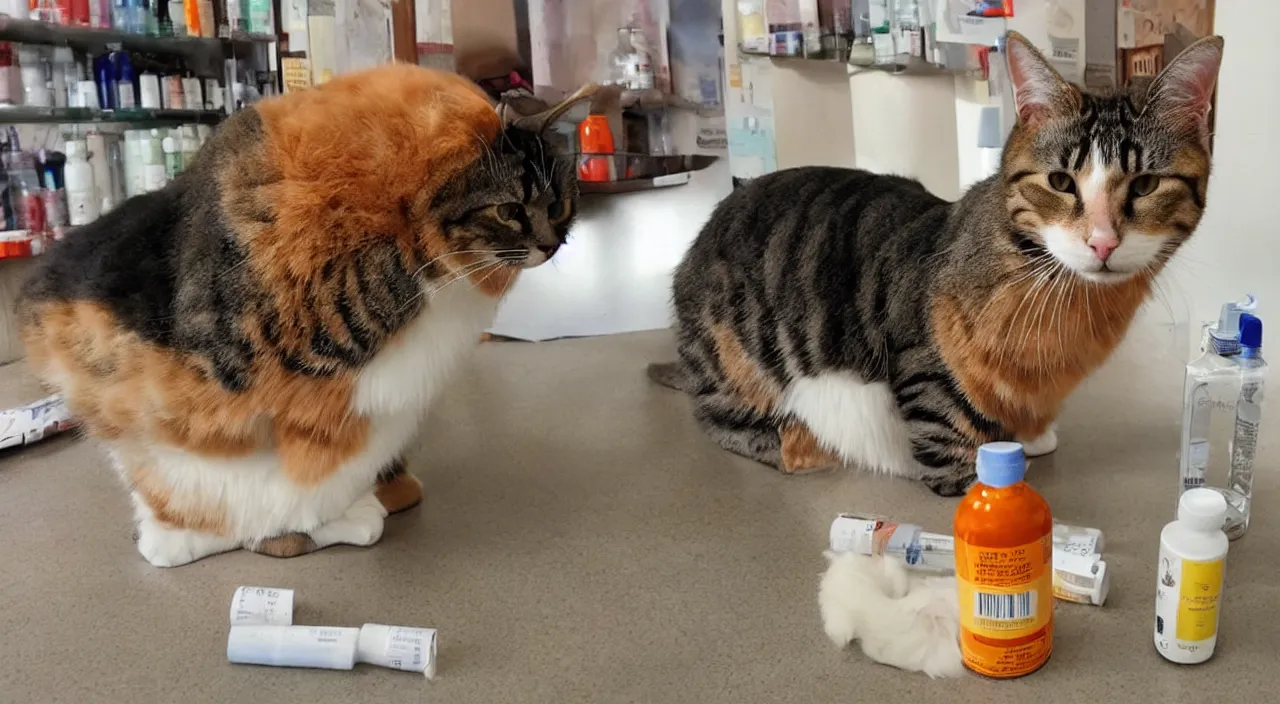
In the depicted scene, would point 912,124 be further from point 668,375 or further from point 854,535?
point 854,535

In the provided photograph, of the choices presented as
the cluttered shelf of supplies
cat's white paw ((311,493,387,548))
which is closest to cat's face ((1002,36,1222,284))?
cat's white paw ((311,493,387,548))

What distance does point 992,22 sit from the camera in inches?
70.6

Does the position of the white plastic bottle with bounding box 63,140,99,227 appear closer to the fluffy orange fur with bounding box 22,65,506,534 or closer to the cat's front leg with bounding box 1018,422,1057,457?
the fluffy orange fur with bounding box 22,65,506,534

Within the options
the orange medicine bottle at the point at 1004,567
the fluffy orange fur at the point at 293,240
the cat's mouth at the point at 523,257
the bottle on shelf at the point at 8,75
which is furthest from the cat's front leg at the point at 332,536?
the bottle on shelf at the point at 8,75

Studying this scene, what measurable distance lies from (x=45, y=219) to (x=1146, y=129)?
245 cm

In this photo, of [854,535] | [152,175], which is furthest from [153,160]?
[854,535]

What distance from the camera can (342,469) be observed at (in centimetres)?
117

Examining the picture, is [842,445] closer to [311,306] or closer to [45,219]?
[311,306]

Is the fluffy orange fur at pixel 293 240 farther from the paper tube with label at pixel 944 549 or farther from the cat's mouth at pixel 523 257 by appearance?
the paper tube with label at pixel 944 549

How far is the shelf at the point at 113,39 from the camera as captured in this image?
230 cm

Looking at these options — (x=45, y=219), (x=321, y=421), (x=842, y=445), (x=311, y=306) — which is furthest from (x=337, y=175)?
(x=45, y=219)

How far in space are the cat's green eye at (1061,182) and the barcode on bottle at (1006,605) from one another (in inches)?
18.6

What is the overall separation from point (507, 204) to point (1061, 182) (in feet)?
2.08

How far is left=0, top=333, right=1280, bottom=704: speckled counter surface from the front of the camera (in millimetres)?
929
